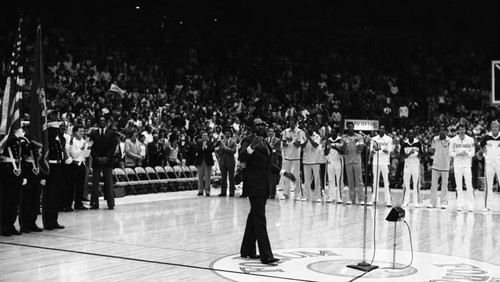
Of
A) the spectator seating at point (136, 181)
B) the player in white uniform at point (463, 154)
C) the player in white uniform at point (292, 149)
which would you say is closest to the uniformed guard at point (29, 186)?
the spectator seating at point (136, 181)

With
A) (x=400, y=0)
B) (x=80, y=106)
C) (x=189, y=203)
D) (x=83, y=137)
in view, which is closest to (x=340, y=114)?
(x=400, y=0)

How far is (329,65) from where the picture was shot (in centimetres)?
3500

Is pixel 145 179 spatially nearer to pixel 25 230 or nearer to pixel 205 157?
pixel 205 157

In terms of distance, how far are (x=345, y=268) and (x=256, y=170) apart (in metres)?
1.66

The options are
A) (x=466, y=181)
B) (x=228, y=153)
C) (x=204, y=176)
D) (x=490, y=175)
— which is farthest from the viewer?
(x=204, y=176)

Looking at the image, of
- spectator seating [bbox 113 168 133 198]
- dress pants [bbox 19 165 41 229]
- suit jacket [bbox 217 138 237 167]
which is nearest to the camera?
dress pants [bbox 19 165 41 229]

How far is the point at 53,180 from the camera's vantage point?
1171 cm

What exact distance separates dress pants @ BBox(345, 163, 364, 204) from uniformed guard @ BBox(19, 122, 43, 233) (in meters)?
7.71

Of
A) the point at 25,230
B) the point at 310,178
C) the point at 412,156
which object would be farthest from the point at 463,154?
the point at 25,230

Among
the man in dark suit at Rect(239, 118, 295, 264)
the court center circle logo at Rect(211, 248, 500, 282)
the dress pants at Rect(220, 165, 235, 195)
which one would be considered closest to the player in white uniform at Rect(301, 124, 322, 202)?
the dress pants at Rect(220, 165, 235, 195)

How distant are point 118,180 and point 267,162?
9946 millimetres

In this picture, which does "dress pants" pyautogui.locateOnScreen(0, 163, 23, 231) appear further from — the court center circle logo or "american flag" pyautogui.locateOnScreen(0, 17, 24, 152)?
the court center circle logo

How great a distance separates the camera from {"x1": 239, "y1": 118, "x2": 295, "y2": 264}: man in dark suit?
8562 mm

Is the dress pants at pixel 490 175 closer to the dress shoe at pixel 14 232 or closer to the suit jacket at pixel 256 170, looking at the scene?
the suit jacket at pixel 256 170
